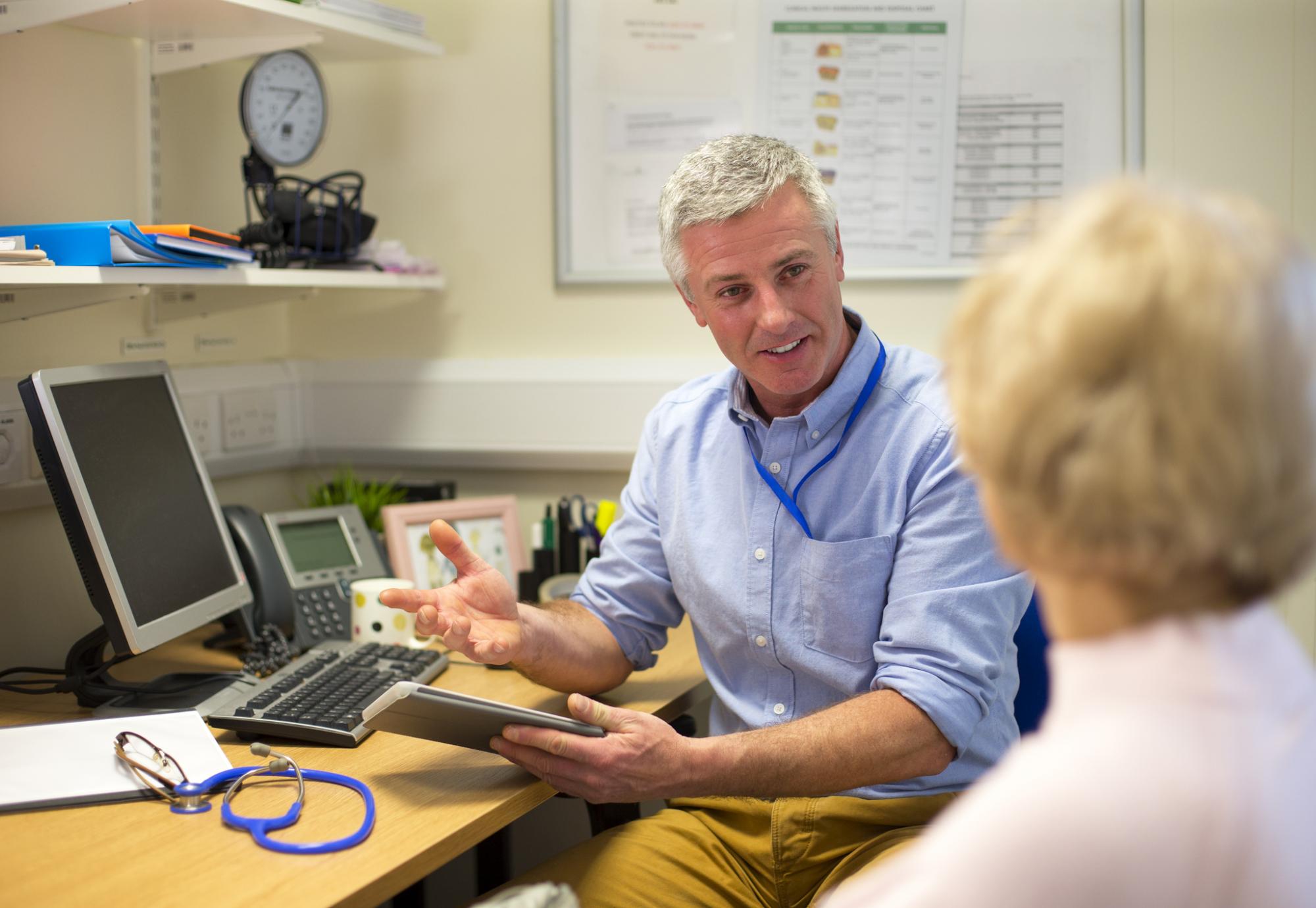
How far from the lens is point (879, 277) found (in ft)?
7.12

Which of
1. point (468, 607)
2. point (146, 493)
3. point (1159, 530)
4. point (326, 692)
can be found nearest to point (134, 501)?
point (146, 493)

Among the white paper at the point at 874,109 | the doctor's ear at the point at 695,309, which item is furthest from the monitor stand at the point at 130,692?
the white paper at the point at 874,109

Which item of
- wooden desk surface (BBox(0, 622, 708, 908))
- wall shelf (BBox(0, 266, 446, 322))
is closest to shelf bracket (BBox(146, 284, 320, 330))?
wall shelf (BBox(0, 266, 446, 322))

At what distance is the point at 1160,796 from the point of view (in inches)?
21.5

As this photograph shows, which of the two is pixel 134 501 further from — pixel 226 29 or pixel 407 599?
pixel 226 29

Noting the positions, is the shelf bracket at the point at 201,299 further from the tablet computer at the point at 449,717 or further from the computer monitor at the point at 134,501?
the tablet computer at the point at 449,717

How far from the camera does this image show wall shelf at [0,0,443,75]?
5.89ft

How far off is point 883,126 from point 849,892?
5.76 feet

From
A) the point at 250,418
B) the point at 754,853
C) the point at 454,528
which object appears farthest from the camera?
the point at 250,418

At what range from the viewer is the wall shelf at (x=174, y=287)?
153cm

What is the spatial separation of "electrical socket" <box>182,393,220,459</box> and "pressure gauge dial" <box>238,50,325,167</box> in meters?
0.48

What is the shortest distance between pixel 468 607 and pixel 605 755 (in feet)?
1.10

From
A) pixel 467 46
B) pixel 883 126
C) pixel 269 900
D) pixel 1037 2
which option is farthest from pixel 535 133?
pixel 269 900

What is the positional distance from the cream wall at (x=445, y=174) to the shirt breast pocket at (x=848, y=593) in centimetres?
80
